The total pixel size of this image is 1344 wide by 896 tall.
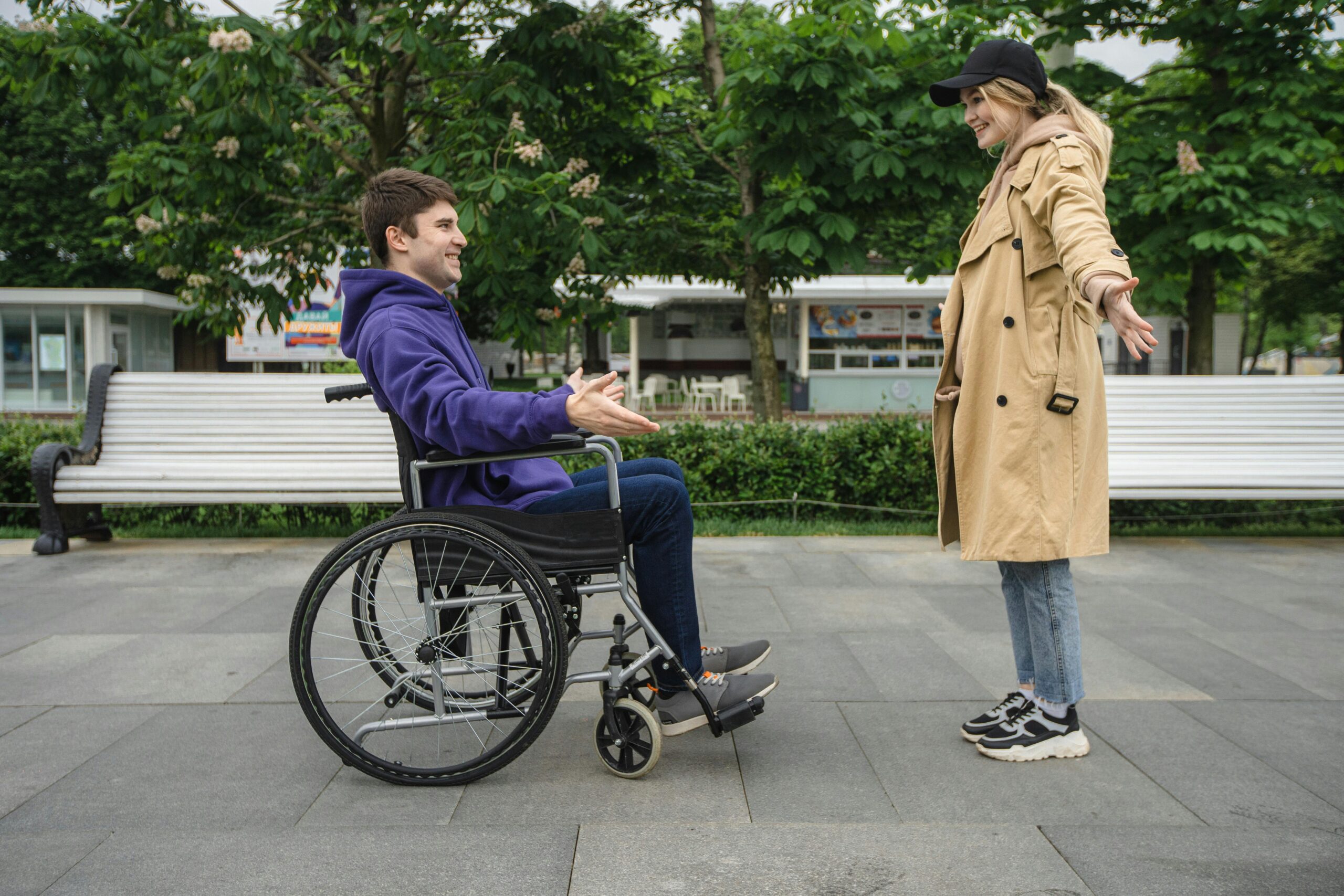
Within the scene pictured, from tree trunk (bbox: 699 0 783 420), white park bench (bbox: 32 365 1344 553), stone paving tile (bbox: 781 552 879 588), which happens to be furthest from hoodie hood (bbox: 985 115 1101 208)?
tree trunk (bbox: 699 0 783 420)

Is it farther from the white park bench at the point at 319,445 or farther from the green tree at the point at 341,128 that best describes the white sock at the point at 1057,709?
the green tree at the point at 341,128

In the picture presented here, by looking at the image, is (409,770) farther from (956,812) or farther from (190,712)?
(956,812)

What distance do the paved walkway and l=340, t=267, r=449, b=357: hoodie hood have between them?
1.25 meters

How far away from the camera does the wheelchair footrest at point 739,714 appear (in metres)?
2.77

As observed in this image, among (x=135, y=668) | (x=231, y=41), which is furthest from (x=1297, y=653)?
(x=231, y=41)

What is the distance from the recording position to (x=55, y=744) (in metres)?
3.06

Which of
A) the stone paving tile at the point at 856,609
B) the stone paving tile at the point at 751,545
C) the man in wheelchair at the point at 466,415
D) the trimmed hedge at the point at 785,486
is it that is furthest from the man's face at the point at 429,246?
the trimmed hedge at the point at 785,486

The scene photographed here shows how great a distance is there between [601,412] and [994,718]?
5.18 feet

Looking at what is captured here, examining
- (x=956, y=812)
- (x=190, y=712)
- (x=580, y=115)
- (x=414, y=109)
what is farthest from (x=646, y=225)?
(x=956, y=812)

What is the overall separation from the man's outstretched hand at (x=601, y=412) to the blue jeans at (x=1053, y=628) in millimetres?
1219

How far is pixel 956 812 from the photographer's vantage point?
2584mm

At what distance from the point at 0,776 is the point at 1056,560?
2.99 m

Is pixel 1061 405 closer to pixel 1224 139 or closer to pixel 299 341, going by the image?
pixel 1224 139

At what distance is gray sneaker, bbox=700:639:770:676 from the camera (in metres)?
3.14
